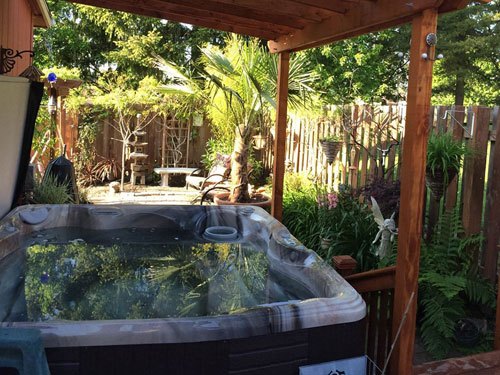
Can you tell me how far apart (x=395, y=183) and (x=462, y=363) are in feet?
5.32

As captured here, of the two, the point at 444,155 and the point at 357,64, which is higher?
the point at 357,64

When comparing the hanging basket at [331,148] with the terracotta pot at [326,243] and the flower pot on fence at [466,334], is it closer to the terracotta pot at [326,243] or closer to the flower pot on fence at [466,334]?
the terracotta pot at [326,243]

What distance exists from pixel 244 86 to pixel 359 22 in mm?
3622

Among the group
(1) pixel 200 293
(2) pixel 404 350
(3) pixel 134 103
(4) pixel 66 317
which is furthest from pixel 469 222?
(3) pixel 134 103

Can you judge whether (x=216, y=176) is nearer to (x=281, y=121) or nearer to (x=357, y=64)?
(x=281, y=121)

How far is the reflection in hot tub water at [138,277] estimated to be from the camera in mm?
2695

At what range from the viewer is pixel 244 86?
240 inches

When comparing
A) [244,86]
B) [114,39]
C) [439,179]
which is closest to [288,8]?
[439,179]

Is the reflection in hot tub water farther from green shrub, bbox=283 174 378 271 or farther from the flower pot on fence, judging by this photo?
the flower pot on fence

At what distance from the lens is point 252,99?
6.14m

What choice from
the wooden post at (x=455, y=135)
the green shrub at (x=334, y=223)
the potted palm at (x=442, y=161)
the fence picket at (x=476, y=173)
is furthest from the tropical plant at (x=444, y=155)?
the green shrub at (x=334, y=223)

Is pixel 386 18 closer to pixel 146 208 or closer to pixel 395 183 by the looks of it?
pixel 395 183

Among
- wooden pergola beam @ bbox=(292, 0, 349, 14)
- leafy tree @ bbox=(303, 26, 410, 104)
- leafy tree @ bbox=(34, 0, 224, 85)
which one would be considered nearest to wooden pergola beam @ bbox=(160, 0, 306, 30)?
wooden pergola beam @ bbox=(292, 0, 349, 14)

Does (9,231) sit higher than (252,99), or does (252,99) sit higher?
(252,99)
